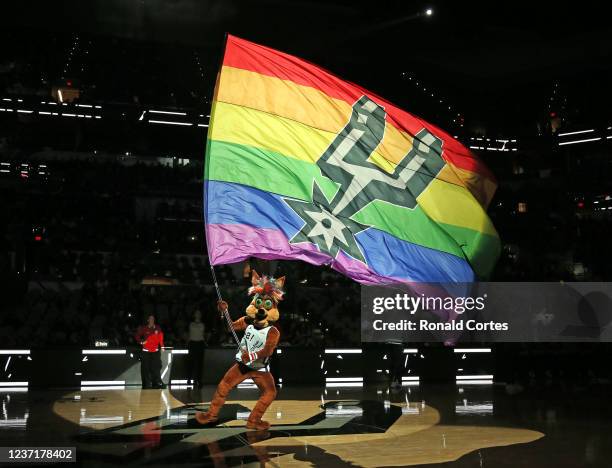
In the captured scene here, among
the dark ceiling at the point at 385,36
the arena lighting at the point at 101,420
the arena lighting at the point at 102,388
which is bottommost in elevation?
the arena lighting at the point at 102,388

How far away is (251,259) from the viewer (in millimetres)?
23266

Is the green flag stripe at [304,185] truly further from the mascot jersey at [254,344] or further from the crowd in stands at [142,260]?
the crowd in stands at [142,260]

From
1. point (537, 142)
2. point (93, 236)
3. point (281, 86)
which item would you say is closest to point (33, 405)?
point (281, 86)

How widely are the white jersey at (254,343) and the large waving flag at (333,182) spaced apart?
4.75 feet

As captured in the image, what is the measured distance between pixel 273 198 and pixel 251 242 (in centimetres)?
71

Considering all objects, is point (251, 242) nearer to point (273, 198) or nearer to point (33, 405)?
point (273, 198)

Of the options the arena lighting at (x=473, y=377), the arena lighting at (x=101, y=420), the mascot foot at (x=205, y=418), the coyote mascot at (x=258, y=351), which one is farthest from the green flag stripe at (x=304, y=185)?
the arena lighting at (x=473, y=377)

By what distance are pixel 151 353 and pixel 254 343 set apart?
6.73m

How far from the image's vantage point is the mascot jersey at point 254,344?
33.7ft

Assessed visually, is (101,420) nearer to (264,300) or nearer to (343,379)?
(264,300)

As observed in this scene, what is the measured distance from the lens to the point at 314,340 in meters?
20.8

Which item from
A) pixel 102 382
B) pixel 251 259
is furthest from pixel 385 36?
pixel 102 382

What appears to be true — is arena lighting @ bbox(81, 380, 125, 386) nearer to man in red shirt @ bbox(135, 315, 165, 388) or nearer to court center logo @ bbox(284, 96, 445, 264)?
man in red shirt @ bbox(135, 315, 165, 388)

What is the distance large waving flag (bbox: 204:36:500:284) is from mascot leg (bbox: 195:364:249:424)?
2.06 m
